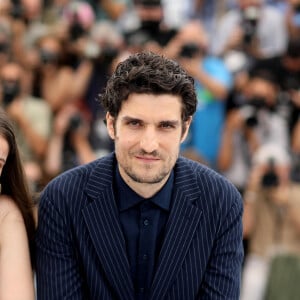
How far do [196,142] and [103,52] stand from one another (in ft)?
3.07

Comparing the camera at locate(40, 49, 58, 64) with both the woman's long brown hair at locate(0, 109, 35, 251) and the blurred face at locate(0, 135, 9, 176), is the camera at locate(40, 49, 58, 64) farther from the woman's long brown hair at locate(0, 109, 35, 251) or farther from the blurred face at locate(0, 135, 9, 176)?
the blurred face at locate(0, 135, 9, 176)

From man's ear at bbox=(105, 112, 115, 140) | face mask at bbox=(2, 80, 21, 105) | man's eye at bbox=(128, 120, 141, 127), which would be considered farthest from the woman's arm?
face mask at bbox=(2, 80, 21, 105)

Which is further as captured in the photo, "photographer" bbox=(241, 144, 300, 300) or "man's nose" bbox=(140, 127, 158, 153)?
"photographer" bbox=(241, 144, 300, 300)

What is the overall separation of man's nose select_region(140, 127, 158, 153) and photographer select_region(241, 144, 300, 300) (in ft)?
6.55

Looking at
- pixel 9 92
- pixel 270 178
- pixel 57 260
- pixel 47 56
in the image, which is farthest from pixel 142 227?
pixel 47 56

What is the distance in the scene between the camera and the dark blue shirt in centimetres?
263

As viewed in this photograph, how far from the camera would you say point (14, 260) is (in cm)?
270

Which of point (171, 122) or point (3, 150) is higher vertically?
point (171, 122)

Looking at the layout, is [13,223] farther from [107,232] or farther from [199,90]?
[199,90]

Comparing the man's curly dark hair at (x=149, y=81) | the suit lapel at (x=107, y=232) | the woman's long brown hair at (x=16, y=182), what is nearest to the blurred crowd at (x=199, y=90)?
the woman's long brown hair at (x=16, y=182)

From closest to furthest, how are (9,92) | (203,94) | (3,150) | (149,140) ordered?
(149,140) → (3,150) → (9,92) → (203,94)

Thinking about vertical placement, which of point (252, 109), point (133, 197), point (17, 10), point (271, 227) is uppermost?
point (17, 10)

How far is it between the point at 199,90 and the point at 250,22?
75 cm

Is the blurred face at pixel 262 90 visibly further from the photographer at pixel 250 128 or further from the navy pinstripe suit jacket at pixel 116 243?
the navy pinstripe suit jacket at pixel 116 243
